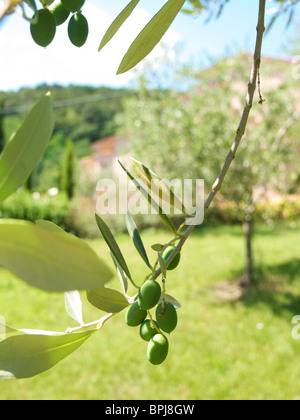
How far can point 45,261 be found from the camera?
0.64 feet

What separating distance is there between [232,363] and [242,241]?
3478 mm

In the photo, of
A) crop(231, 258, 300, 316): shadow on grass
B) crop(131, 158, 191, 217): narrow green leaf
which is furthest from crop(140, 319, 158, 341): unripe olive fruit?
crop(231, 258, 300, 316): shadow on grass

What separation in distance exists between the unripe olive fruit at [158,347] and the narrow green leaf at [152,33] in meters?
0.26

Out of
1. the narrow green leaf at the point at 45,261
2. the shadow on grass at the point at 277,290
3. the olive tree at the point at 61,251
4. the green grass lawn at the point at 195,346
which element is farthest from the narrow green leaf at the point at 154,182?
the shadow on grass at the point at 277,290

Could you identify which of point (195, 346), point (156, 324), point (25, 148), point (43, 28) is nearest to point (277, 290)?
point (195, 346)

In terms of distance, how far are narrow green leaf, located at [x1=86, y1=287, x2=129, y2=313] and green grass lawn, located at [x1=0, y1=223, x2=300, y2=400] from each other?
8.07 ft

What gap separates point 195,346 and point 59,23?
3.09 m

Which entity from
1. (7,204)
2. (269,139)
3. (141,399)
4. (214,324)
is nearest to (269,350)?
(214,324)

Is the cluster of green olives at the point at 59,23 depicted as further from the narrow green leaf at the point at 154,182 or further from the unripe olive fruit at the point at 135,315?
the unripe olive fruit at the point at 135,315

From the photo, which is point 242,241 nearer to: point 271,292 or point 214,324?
point 271,292

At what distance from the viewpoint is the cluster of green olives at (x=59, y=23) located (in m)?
0.41

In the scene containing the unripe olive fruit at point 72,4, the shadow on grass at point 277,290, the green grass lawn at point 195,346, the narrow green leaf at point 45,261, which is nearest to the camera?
the narrow green leaf at point 45,261

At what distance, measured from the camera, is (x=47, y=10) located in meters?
0.41

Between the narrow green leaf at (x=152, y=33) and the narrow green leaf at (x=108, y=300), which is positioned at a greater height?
the narrow green leaf at (x=152, y=33)
